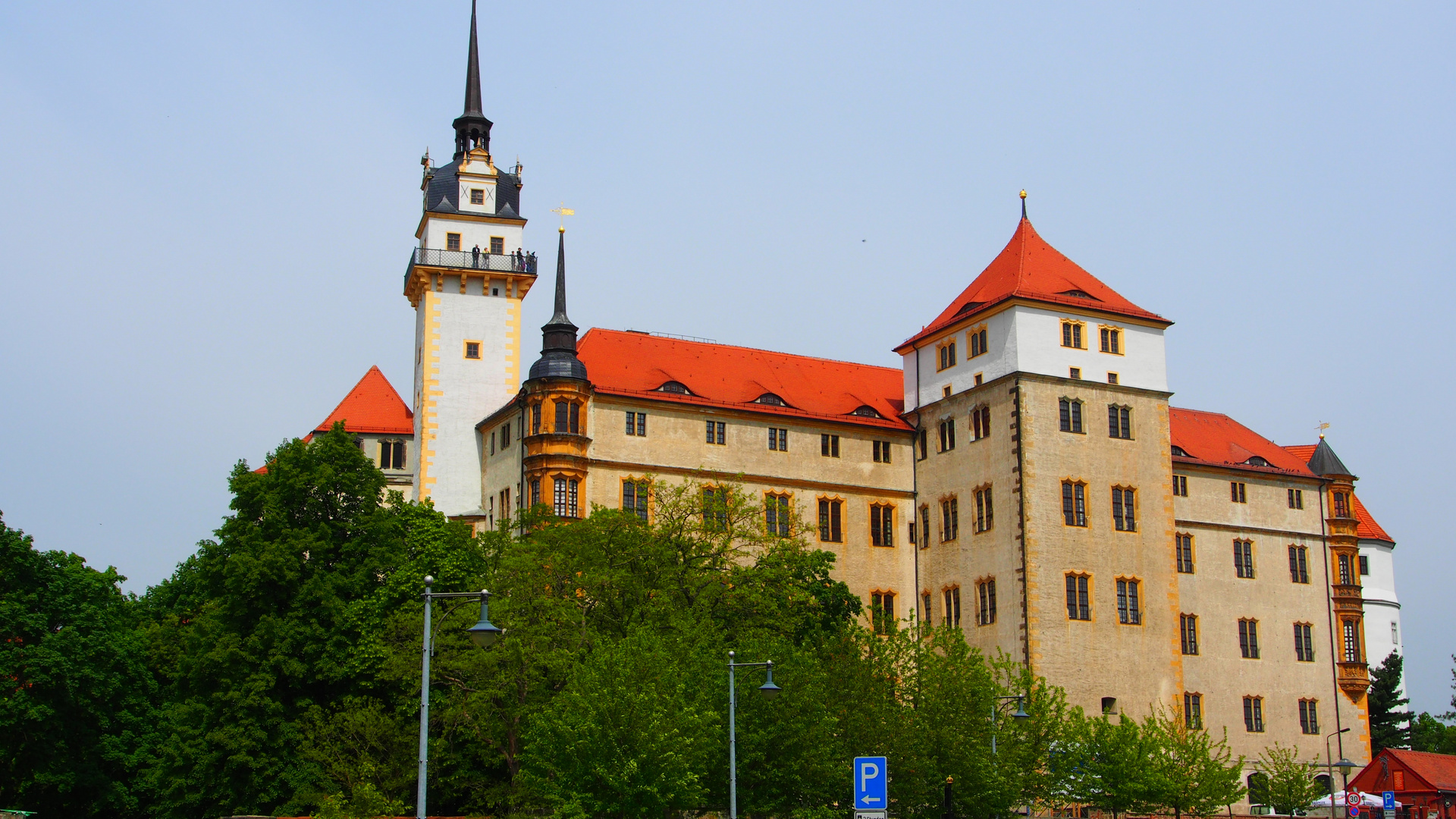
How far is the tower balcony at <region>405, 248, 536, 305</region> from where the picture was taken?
233 ft

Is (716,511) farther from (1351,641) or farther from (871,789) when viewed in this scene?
(1351,641)

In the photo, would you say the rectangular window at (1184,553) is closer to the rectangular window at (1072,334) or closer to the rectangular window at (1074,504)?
the rectangular window at (1074,504)

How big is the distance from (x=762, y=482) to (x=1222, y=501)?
22.8 m

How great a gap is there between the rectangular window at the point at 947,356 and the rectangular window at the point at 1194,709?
686 inches

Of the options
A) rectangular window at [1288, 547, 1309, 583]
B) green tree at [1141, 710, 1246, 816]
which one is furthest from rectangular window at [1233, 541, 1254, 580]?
green tree at [1141, 710, 1246, 816]

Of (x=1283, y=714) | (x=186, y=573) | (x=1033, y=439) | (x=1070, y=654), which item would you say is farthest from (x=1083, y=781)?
(x=186, y=573)

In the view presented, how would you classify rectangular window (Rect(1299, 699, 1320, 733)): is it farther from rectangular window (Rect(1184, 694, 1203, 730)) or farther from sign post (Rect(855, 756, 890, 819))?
sign post (Rect(855, 756, 890, 819))

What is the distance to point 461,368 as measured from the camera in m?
70.6

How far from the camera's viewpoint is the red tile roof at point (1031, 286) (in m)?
67.9

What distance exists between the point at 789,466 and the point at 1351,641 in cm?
2911

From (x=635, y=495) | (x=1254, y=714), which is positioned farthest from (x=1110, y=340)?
(x=635, y=495)

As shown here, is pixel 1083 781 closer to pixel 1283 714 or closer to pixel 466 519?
pixel 1283 714

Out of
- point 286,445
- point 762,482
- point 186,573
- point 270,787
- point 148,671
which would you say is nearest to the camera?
point 270,787

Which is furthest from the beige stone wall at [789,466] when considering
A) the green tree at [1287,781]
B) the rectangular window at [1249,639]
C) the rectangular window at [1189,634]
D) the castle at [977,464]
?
the green tree at [1287,781]
